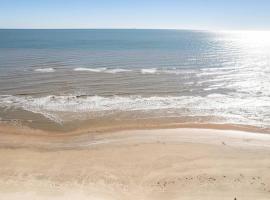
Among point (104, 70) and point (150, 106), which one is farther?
point (104, 70)

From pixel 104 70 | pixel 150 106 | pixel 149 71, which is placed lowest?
pixel 150 106

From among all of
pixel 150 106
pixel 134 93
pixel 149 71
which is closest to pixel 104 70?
pixel 149 71

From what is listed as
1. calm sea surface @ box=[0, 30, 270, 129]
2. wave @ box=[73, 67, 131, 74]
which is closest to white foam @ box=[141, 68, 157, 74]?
calm sea surface @ box=[0, 30, 270, 129]

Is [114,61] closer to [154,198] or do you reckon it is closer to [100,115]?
[100,115]

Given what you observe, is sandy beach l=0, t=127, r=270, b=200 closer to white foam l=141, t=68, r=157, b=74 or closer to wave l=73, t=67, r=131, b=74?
white foam l=141, t=68, r=157, b=74

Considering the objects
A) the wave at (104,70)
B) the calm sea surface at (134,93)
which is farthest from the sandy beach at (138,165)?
the wave at (104,70)

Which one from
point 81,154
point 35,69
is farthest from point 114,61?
point 81,154

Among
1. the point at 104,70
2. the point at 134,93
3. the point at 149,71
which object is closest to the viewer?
the point at 134,93

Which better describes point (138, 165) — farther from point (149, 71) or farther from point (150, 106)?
point (149, 71)

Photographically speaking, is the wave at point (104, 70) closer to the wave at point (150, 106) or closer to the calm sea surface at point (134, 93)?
the calm sea surface at point (134, 93)
